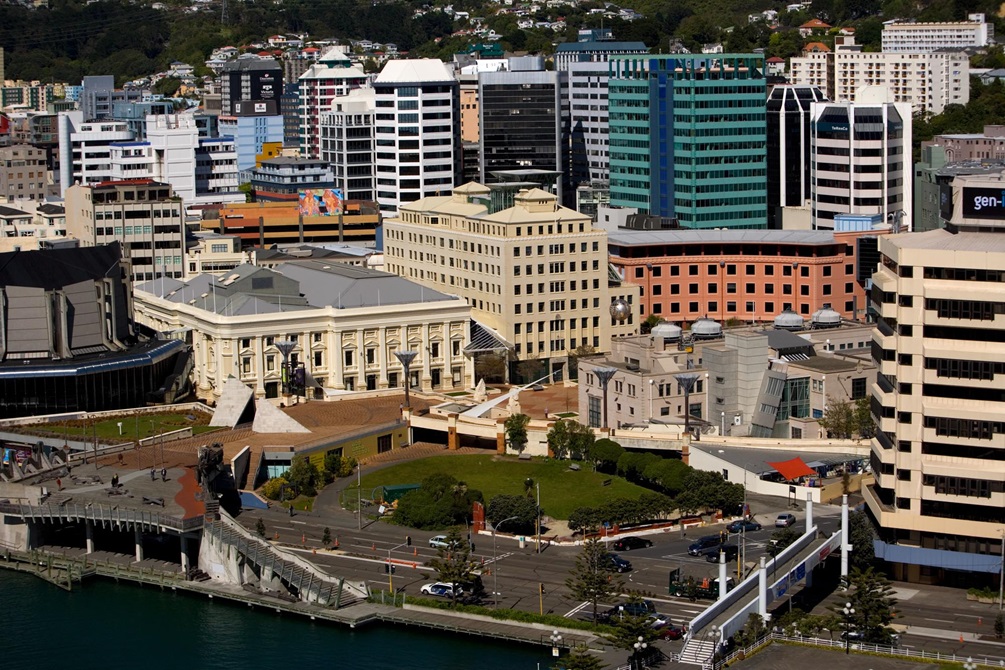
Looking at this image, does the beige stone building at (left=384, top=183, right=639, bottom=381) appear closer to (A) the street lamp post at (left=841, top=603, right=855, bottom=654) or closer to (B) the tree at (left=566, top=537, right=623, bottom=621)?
(B) the tree at (left=566, top=537, right=623, bottom=621)

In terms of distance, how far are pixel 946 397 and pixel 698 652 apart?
80.3 feet

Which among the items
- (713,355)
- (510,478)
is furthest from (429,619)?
(713,355)

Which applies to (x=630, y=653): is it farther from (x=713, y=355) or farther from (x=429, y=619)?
(x=713, y=355)

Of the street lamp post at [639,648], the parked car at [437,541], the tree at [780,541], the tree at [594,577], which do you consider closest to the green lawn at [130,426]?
the parked car at [437,541]

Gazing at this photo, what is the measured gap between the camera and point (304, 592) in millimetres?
123000

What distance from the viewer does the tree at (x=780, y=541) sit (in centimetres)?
12319

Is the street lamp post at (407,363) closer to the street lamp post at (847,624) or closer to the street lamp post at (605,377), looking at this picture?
the street lamp post at (605,377)

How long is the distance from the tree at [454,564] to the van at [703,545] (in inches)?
561

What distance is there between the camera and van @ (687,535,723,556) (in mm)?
127250

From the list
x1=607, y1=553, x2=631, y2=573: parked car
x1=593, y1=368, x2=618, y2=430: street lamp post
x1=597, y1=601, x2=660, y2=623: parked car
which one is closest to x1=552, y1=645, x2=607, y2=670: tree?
x1=597, y1=601, x2=660, y2=623: parked car

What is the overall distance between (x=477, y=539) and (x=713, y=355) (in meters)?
31.5

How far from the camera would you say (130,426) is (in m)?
163

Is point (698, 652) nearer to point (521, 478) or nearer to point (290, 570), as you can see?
point (290, 570)

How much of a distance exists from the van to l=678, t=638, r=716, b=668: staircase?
2234cm
